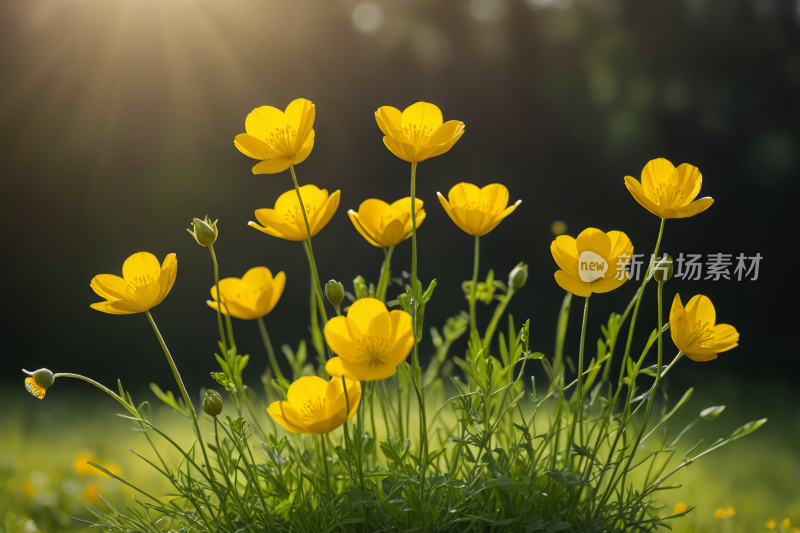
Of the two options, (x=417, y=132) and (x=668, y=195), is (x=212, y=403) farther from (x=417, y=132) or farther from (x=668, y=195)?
(x=668, y=195)

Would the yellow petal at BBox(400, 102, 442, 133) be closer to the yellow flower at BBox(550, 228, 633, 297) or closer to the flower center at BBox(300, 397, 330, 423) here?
the yellow flower at BBox(550, 228, 633, 297)

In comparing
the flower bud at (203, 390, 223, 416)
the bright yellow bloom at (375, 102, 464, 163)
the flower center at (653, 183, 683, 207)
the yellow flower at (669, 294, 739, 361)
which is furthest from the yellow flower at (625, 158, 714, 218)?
the flower bud at (203, 390, 223, 416)

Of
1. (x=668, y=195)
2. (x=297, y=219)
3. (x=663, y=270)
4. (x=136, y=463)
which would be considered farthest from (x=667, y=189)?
(x=136, y=463)

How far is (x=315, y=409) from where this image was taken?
2.27 feet

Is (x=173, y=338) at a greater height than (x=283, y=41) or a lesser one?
lesser

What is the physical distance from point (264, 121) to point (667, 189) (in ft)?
1.68

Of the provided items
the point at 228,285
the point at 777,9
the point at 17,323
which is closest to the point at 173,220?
the point at 17,323

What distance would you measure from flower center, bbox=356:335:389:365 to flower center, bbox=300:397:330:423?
0.34ft

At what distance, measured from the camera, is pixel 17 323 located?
2736 millimetres

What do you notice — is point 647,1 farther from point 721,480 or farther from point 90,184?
point 90,184

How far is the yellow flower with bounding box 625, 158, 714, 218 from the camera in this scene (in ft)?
2.36

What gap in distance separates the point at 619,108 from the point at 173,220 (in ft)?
6.98

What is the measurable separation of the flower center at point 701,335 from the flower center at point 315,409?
0.46 m

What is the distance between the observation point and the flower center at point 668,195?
0.73m
